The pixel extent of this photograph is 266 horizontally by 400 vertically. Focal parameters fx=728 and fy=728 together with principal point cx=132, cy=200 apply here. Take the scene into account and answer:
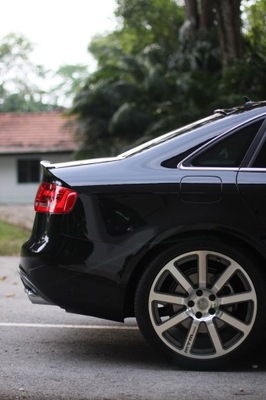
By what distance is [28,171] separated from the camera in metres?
33.4

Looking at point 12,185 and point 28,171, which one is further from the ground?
point 28,171

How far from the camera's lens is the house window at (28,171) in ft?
109

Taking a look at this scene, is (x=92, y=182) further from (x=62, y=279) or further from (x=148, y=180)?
(x=62, y=279)

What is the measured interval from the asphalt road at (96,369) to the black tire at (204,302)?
158mm

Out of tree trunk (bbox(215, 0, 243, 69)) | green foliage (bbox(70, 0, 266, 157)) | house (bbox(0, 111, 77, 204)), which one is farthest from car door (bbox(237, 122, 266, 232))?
house (bbox(0, 111, 77, 204))

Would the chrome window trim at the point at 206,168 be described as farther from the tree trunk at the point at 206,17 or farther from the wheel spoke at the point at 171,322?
the tree trunk at the point at 206,17

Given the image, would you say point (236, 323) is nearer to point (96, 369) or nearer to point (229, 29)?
point (96, 369)

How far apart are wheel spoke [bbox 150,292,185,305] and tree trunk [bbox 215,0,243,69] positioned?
12745mm

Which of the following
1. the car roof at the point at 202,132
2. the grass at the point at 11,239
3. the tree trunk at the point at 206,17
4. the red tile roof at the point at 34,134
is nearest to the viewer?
the car roof at the point at 202,132

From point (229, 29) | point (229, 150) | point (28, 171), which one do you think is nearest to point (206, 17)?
point (229, 29)

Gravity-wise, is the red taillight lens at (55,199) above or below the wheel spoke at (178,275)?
above

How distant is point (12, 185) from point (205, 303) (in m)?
29.5

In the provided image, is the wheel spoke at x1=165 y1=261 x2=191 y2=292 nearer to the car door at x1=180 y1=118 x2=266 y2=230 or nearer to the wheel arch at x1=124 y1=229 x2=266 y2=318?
the wheel arch at x1=124 y1=229 x2=266 y2=318

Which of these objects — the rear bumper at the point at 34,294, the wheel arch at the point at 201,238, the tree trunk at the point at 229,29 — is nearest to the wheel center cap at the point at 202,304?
the wheel arch at the point at 201,238
